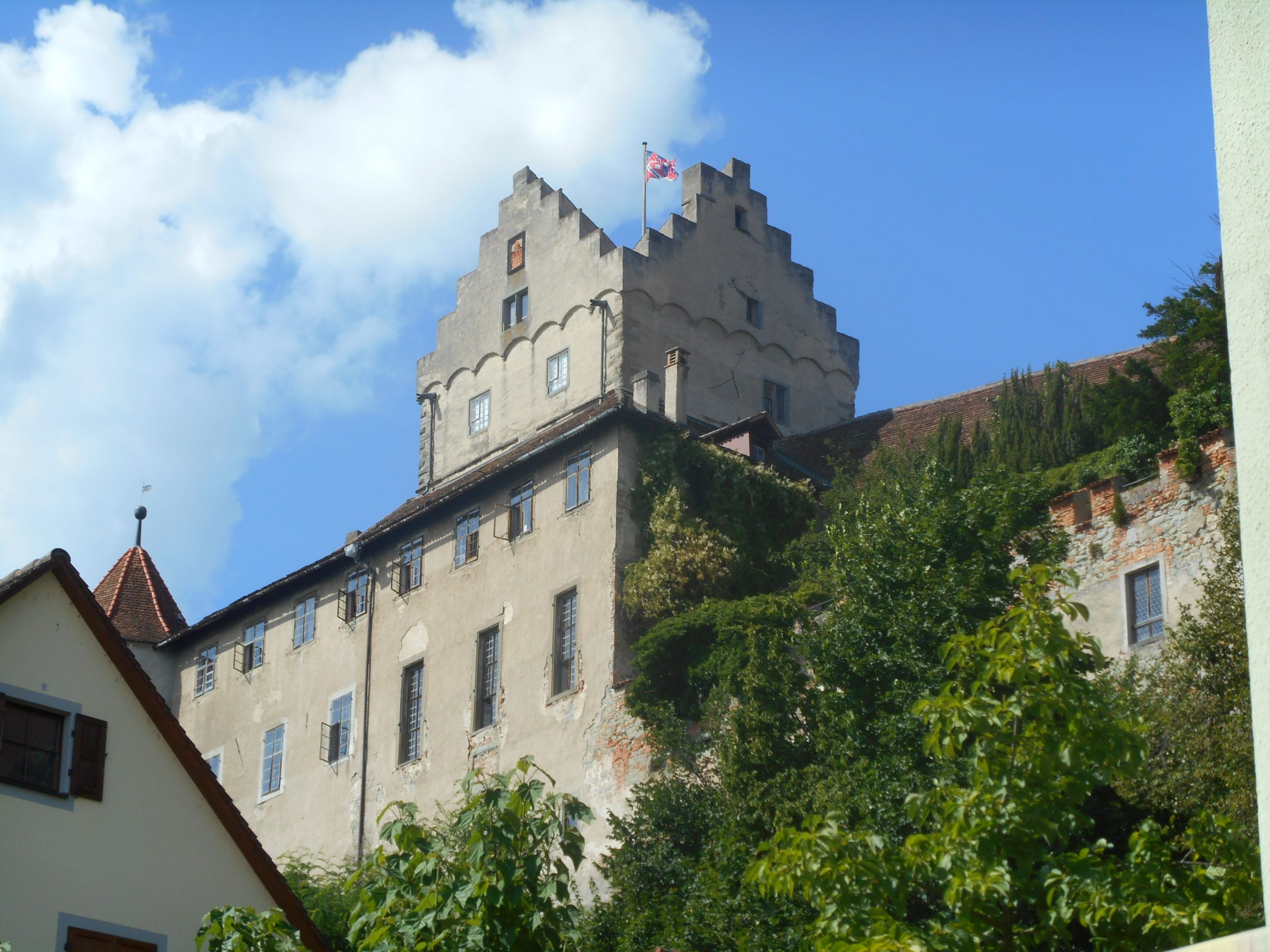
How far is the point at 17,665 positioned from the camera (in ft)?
59.9

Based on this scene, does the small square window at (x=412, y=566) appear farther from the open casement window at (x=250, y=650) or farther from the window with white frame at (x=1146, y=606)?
the window with white frame at (x=1146, y=606)

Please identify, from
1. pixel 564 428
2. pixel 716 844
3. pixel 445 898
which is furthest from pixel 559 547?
pixel 445 898

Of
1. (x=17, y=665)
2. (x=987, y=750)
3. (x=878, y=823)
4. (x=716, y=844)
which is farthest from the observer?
(x=716, y=844)

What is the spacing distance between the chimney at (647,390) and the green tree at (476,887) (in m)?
22.6

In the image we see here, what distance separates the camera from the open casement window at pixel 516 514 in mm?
35438

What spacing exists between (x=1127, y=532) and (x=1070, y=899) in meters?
17.5

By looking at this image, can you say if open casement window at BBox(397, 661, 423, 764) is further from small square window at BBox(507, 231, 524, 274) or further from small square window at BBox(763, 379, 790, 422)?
small square window at BBox(507, 231, 524, 274)

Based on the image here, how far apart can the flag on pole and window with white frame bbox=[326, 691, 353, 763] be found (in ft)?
48.4

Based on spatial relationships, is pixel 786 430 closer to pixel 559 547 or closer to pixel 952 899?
pixel 559 547

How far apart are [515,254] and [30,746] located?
27.3 m

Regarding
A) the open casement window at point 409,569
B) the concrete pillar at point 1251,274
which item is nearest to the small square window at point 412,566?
the open casement window at point 409,569

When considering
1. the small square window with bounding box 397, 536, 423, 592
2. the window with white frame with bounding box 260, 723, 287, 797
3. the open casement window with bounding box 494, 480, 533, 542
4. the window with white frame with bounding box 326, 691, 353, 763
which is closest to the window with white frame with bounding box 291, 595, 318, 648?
the window with white frame with bounding box 260, 723, 287, 797

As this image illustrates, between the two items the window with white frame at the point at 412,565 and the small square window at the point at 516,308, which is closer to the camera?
the window with white frame at the point at 412,565

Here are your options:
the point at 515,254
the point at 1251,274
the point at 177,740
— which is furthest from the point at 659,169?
the point at 1251,274
